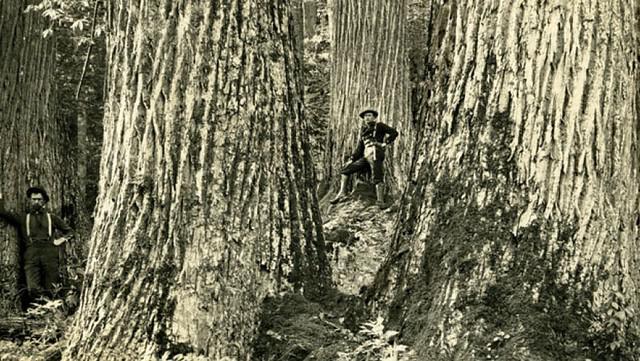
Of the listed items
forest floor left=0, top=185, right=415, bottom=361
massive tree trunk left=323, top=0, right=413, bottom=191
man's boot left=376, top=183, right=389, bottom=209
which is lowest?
forest floor left=0, top=185, right=415, bottom=361

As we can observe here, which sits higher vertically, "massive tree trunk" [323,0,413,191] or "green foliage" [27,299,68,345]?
"massive tree trunk" [323,0,413,191]

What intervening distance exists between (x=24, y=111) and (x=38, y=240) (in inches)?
74.2

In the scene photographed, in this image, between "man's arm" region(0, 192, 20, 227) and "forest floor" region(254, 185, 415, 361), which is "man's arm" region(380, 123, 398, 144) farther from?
"forest floor" region(254, 185, 415, 361)

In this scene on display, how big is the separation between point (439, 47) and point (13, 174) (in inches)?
285

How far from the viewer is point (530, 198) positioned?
182 inches

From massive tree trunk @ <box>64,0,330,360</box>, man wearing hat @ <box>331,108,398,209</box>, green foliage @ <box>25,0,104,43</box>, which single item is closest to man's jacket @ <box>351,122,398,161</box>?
man wearing hat @ <box>331,108,398,209</box>

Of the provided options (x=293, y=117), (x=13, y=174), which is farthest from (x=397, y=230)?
(x=13, y=174)

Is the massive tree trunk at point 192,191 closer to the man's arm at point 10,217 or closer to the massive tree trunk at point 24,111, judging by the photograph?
the man's arm at point 10,217

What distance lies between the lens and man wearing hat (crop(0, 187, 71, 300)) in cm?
1010

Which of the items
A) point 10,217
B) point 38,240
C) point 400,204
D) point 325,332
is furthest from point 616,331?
point 10,217

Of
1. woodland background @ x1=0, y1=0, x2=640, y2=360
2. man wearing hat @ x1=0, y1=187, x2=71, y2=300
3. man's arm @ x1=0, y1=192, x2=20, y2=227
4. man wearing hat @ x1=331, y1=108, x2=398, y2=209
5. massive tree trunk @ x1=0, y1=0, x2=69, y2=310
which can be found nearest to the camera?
woodland background @ x1=0, y1=0, x2=640, y2=360

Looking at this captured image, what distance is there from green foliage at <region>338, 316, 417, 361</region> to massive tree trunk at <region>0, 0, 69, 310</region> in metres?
6.56

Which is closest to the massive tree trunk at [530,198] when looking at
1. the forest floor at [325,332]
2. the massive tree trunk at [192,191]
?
the forest floor at [325,332]

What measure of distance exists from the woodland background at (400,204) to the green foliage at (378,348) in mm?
14
